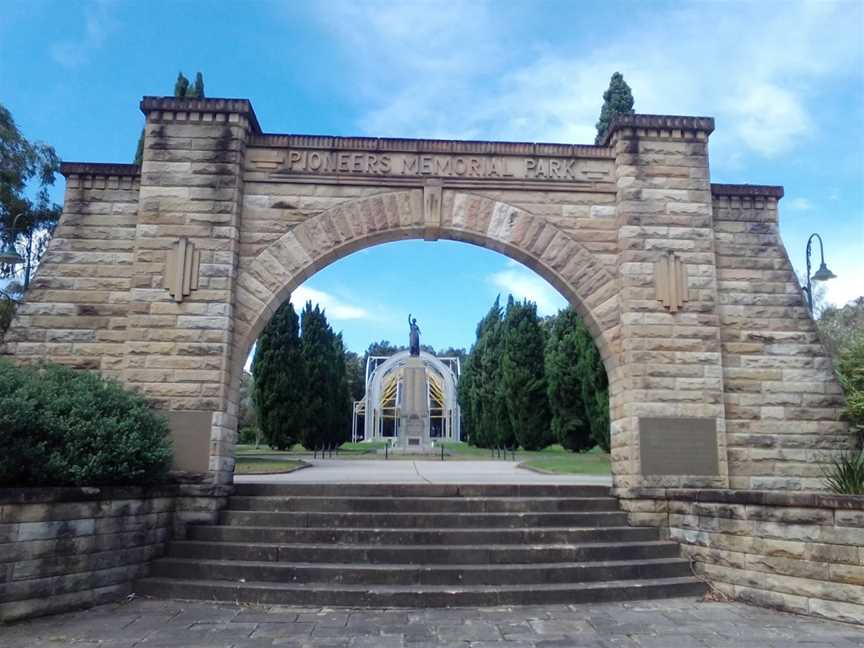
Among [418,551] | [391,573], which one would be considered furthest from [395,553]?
[391,573]

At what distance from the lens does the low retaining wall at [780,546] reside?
570 cm

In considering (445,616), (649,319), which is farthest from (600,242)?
(445,616)

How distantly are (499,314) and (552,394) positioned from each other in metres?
11.4

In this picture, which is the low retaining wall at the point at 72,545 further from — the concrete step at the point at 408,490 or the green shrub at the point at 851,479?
the green shrub at the point at 851,479

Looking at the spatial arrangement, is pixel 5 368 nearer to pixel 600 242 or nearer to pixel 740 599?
pixel 600 242

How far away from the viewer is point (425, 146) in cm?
879

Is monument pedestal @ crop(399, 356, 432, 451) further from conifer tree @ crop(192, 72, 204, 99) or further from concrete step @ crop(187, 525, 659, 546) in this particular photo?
concrete step @ crop(187, 525, 659, 546)

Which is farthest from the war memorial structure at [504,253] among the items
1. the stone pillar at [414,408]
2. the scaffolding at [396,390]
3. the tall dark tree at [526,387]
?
the scaffolding at [396,390]

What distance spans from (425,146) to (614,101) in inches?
587

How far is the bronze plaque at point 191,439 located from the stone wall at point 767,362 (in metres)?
6.38

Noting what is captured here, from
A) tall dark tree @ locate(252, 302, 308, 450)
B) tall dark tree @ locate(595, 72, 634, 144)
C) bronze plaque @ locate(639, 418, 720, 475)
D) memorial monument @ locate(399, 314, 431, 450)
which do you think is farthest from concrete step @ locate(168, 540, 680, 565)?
memorial monument @ locate(399, 314, 431, 450)

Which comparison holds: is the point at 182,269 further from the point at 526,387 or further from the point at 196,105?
the point at 526,387

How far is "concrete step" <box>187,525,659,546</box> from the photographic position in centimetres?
699

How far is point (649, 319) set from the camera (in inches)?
326
